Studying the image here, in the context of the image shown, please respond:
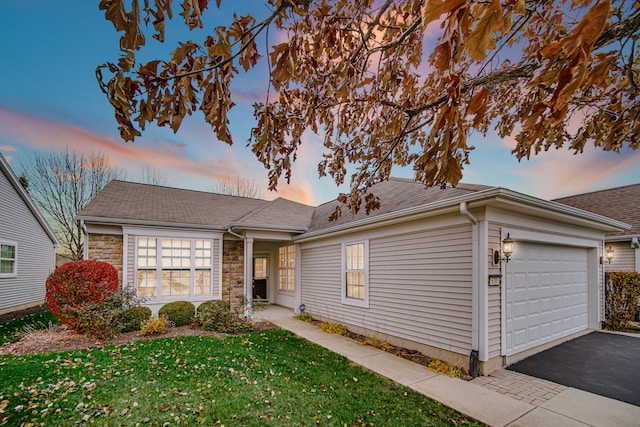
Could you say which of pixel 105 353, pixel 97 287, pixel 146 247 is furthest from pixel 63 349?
pixel 146 247

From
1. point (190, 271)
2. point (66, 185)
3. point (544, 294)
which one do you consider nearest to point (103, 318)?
point (190, 271)

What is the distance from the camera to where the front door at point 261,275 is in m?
12.4

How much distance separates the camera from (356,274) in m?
7.39

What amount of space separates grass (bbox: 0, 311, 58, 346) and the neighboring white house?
2.25 m

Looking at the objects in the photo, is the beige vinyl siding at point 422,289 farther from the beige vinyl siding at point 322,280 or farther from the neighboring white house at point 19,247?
the neighboring white house at point 19,247

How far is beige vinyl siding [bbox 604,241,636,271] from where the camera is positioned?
9.23 metres

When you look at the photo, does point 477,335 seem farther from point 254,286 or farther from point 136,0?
point 254,286

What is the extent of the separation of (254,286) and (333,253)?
5.55 m

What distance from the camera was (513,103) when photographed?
4.10 metres

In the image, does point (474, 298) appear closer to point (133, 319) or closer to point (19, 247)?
point (133, 319)

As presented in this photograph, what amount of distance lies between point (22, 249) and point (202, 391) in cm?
1308

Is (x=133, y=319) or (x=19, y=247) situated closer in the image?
(x=133, y=319)

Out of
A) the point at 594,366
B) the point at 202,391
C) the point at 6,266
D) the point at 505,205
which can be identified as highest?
the point at 505,205

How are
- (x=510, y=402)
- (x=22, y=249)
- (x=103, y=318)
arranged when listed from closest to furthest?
(x=510, y=402) < (x=103, y=318) < (x=22, y=249)
